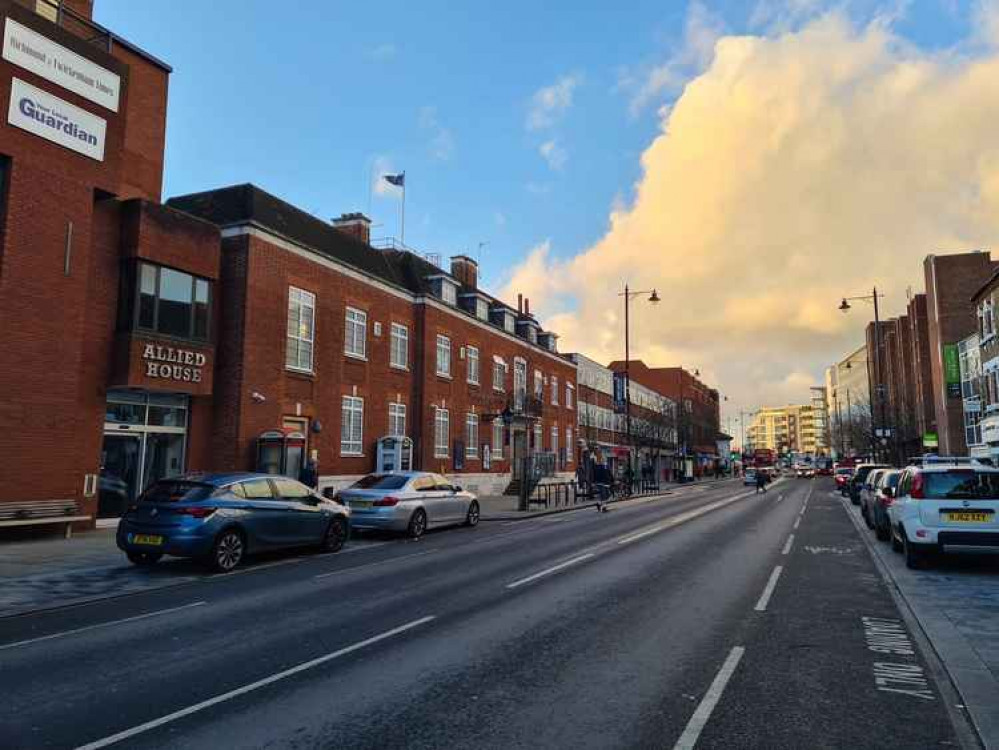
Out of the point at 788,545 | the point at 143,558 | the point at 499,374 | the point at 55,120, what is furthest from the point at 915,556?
the point at 499,374

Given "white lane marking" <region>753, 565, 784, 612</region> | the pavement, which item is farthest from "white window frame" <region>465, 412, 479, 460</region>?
"white lane marking" <region>753, 565, 784, 612</region>

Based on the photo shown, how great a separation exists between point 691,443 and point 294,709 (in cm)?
8047

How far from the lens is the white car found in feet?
35.7

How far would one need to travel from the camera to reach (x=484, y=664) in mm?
6176

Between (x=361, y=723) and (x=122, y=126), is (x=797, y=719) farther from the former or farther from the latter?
(x=122, y=126)

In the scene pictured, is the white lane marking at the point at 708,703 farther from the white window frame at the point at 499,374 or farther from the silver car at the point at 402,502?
the white window frame at the point at 499,374

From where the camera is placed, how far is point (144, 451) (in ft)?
64.3

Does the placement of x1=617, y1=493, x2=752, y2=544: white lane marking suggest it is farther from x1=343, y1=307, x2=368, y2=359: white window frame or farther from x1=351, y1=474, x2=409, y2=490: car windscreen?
x1=343, y1=307, x2=368, y2=359: white window frame

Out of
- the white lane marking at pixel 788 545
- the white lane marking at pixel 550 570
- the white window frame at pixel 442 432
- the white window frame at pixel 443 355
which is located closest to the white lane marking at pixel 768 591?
the white lane marking at pixel 788 545

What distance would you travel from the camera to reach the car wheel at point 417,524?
17208mm

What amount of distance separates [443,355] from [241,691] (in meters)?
28.2

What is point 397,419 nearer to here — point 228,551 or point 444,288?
point 444,288

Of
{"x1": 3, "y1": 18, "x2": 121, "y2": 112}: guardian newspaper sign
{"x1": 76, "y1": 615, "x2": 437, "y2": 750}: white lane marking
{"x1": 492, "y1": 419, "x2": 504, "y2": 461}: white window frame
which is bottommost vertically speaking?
{"x1": 76, "y1": 615, "x2": 437, "y2": 750}: white lane marking

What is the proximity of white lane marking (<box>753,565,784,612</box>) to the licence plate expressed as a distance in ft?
8.99
